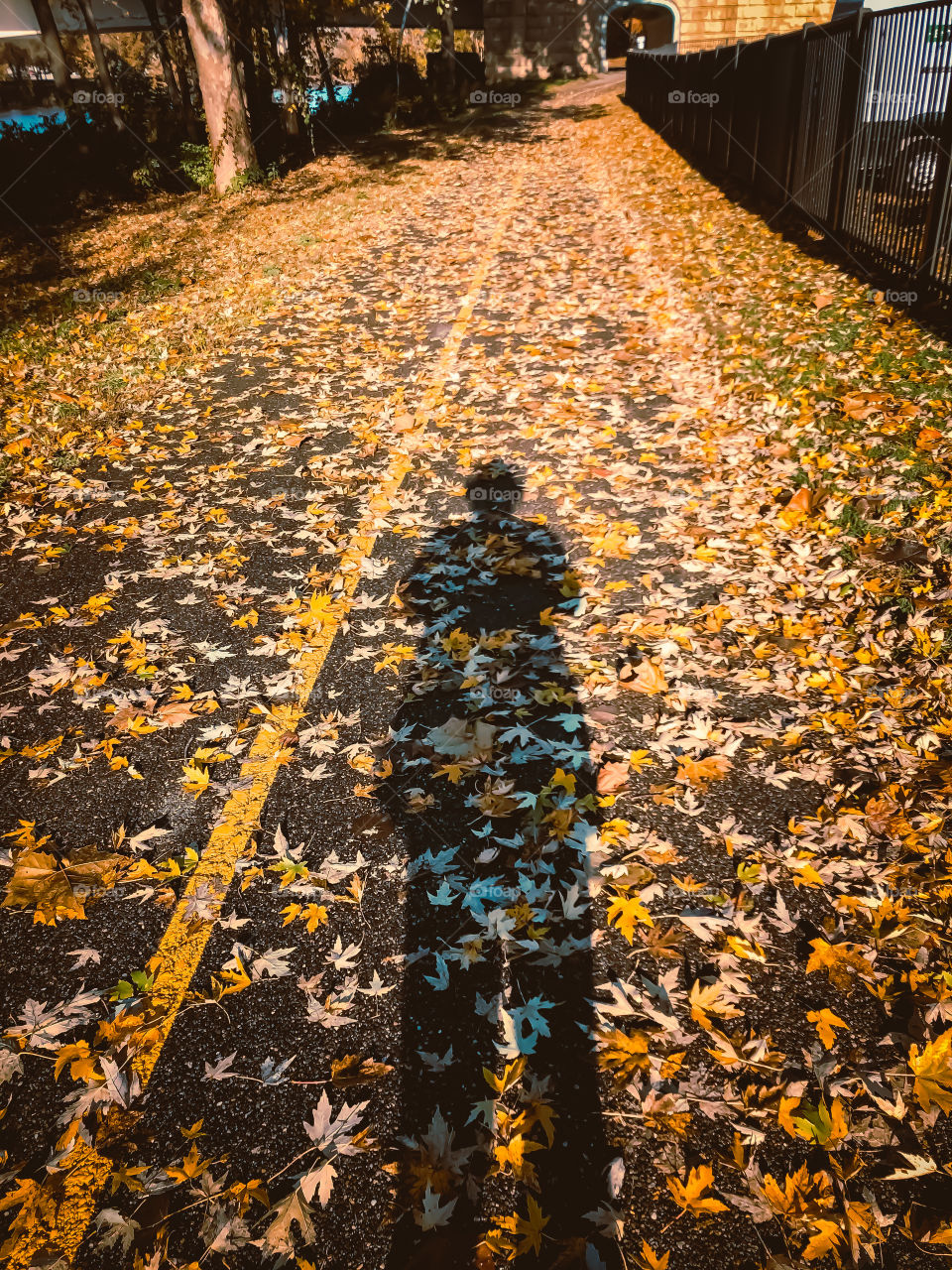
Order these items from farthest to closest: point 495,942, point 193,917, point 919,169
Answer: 1. point 919,169
2. point 193,917
3. point 495,942

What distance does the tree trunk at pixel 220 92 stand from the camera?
14695 millimetres

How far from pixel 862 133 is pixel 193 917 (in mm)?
10538

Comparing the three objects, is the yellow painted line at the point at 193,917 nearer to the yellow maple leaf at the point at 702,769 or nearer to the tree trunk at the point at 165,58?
the yellow maple leaf at the point at 702,769

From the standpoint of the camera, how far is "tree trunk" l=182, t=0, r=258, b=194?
14.7 metres

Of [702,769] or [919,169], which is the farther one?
[919,169]

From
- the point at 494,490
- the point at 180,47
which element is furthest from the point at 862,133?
the point at 180,47

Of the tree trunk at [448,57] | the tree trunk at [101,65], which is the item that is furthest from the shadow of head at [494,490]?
the tree trunk at [448,57]

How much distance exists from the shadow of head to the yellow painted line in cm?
67

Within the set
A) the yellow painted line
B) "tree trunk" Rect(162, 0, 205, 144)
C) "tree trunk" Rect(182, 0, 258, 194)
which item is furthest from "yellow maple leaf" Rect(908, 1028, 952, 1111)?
"tree trunk" Rect(162, 0, 205, 144)

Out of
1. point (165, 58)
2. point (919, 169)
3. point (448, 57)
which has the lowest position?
point (919, 169)

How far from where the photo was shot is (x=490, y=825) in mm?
3320

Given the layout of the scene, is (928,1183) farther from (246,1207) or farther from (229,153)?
(229,153)

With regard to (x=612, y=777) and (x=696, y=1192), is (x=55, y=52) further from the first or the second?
(x=696, y=1192)

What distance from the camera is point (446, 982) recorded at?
9.14ft
